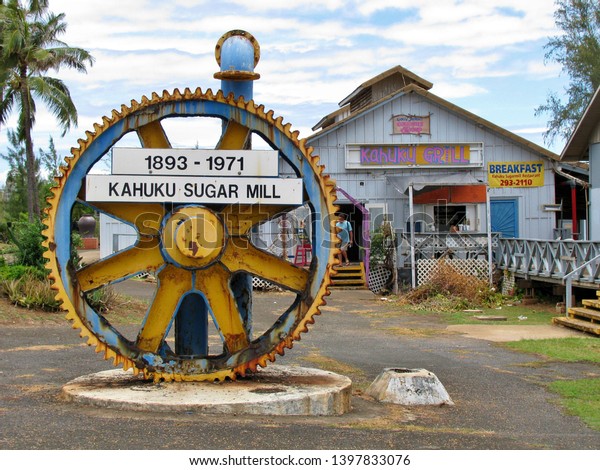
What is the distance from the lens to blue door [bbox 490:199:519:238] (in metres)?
27.7

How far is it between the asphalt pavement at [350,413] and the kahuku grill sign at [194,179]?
85.2 inches

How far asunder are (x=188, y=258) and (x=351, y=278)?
18129 mm

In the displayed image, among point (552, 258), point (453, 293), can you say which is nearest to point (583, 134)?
point (552, 258)

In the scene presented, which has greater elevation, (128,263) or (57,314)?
(128,263)

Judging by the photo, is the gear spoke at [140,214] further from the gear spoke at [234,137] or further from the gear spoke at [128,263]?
the gear spoke at [234,137]

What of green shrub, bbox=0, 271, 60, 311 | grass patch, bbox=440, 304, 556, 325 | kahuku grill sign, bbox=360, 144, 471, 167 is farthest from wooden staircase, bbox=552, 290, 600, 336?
kahuku grill sign, bbox=360, 144, 471, 167

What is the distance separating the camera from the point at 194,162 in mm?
9492

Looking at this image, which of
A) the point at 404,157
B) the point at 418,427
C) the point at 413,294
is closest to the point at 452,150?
the point at 404,157

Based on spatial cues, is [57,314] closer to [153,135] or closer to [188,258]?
[153,135]

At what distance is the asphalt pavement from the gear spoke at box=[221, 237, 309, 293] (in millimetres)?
1425

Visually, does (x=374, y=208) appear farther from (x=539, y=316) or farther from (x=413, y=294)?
(x=539, y=316)

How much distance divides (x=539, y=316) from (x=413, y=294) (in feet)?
13.0

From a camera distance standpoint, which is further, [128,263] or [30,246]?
[30,246]

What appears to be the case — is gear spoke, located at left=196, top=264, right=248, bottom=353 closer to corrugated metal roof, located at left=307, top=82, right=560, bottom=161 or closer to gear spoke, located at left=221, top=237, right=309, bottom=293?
gear spoke, located at left=221, top=237, right=309, bottom=293
